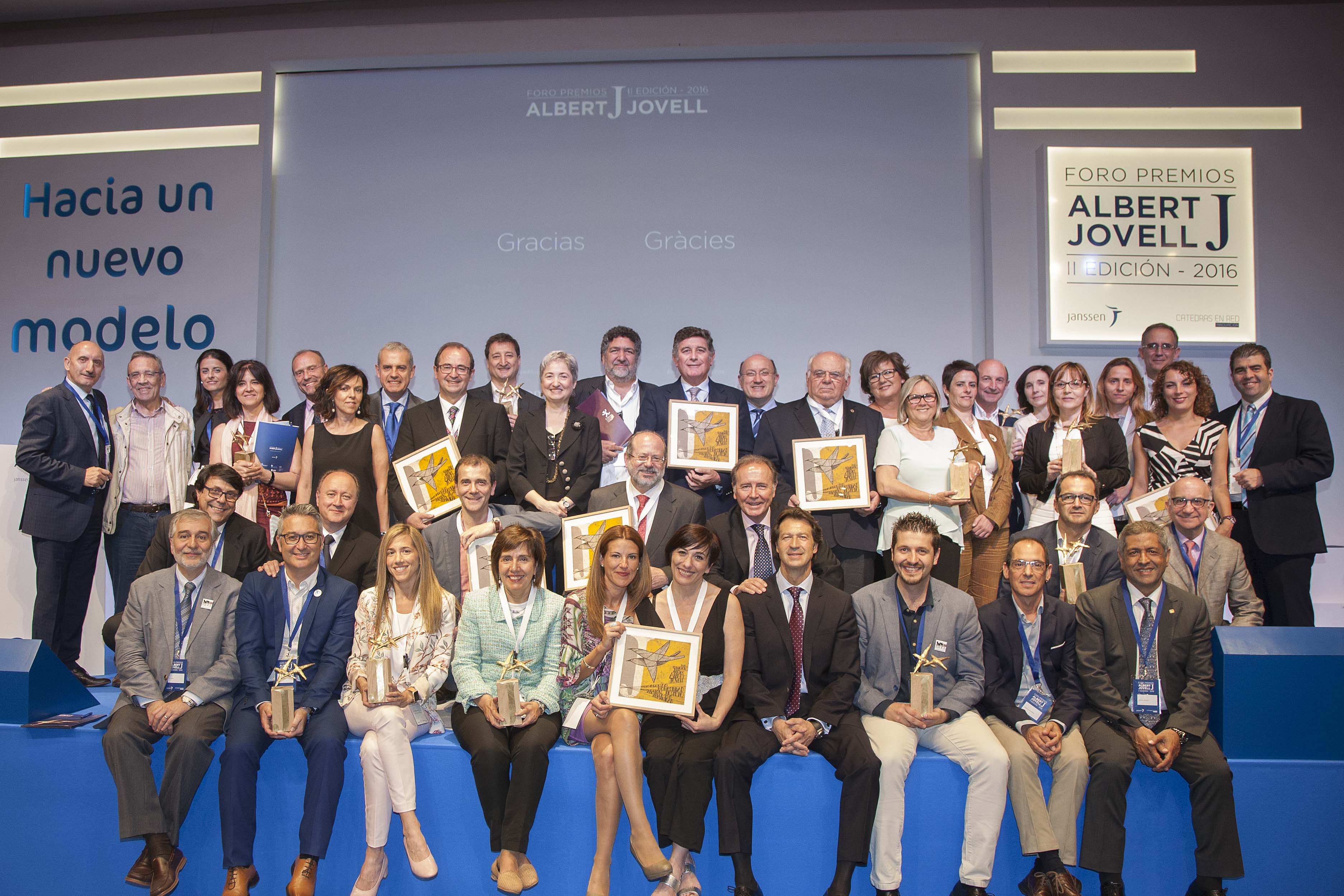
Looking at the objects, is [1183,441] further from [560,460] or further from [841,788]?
[560,460]

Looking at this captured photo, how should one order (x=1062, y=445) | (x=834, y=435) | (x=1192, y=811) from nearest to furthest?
(x=1192, y=811) → (x=1062, y=445) → (x=834, y=435)

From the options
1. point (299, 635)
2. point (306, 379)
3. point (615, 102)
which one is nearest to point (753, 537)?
point (299, 635)

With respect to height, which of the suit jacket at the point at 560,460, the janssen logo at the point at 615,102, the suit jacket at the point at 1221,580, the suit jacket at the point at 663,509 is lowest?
the suit jacket at the point at 1221,580

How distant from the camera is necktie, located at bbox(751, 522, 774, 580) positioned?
4.47m

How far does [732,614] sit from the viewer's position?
12.9 ft

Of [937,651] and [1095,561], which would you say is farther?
[1095,561]

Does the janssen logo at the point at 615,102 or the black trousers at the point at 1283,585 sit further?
the janssen logo at the point at 615,102

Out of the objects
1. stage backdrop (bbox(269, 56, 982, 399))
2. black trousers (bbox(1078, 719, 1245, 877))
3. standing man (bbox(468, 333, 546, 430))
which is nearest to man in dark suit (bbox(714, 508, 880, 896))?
black trousers (bbox(1078, 719, 1245, 877))

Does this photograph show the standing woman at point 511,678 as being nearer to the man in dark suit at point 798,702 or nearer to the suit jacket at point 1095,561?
the man in dark suit at point 798,702

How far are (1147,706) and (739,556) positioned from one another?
73.1 inches

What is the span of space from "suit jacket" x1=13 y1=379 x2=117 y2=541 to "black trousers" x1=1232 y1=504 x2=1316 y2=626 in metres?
6.35

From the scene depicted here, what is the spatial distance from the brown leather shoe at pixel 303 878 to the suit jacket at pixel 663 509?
1.96m

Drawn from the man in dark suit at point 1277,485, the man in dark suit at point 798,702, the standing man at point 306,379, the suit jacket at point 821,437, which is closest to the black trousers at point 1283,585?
the man in dark suit at point 1277,485

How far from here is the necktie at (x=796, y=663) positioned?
12.9 feet
